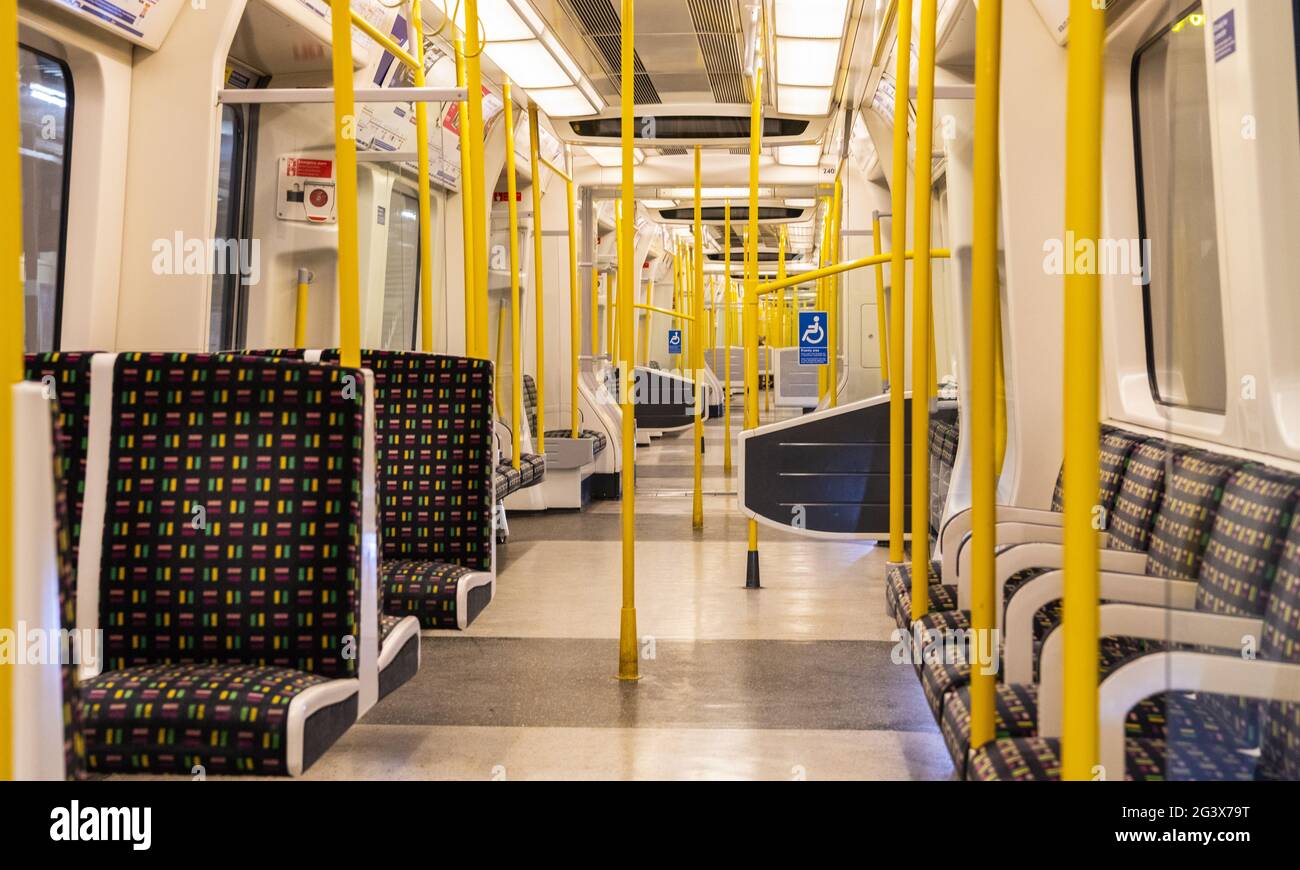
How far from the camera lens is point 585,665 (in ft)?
13.7

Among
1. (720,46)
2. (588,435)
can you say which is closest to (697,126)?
(720,46)

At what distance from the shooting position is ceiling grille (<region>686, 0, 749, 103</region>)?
632 centimetres

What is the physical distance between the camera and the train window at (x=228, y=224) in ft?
17.2

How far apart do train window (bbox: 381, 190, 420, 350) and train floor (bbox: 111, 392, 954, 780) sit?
6.37ft

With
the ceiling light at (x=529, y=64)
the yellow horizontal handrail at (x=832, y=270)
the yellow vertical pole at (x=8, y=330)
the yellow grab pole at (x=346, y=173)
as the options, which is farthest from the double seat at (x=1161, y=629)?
the ceiling light at (x=529, y=64)

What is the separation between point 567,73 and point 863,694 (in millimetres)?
4887

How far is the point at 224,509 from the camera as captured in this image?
8.57 ft

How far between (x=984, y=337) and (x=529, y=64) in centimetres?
583

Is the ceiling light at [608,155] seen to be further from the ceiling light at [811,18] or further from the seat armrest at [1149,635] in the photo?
the seat armrest at [1149,635]

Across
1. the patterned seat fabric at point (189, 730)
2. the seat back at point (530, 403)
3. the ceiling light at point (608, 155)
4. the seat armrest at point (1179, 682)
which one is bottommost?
the patterned seat fabric at point (189, 730)

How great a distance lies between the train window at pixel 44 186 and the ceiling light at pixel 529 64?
10.5 ft

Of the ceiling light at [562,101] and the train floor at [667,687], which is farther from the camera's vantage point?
the ceiling light at [562,101]

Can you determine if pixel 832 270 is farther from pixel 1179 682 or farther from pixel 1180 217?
pixel 1179 682
